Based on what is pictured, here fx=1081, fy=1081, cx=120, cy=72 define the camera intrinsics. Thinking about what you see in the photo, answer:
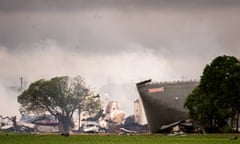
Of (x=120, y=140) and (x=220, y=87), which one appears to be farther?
(x=220, y=87)

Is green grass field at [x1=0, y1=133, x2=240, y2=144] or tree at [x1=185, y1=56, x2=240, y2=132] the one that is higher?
tree at [x1=185, y1=56, x2=240, y2=132]

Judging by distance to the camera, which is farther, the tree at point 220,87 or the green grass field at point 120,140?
the tree at point 220,87

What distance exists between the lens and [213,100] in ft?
570

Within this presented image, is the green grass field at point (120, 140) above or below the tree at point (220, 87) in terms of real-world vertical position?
below

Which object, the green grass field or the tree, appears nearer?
the green grass field

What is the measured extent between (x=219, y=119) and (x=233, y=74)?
23.1 meters

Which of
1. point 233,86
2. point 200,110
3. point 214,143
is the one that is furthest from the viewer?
point 200,110

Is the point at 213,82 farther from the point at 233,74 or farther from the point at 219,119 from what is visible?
the point at 219,119

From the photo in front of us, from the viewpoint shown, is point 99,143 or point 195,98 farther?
point 195,98

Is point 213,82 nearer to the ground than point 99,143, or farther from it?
farther from it

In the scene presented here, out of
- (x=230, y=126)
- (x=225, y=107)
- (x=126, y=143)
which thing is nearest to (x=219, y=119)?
(x=230, y=126)

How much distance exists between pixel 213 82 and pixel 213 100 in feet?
11.1

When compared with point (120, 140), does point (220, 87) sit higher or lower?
higher

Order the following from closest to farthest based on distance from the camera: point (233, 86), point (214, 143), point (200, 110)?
1. point (214, 143)
2. point (233, 86)
3. point (200, 110)
